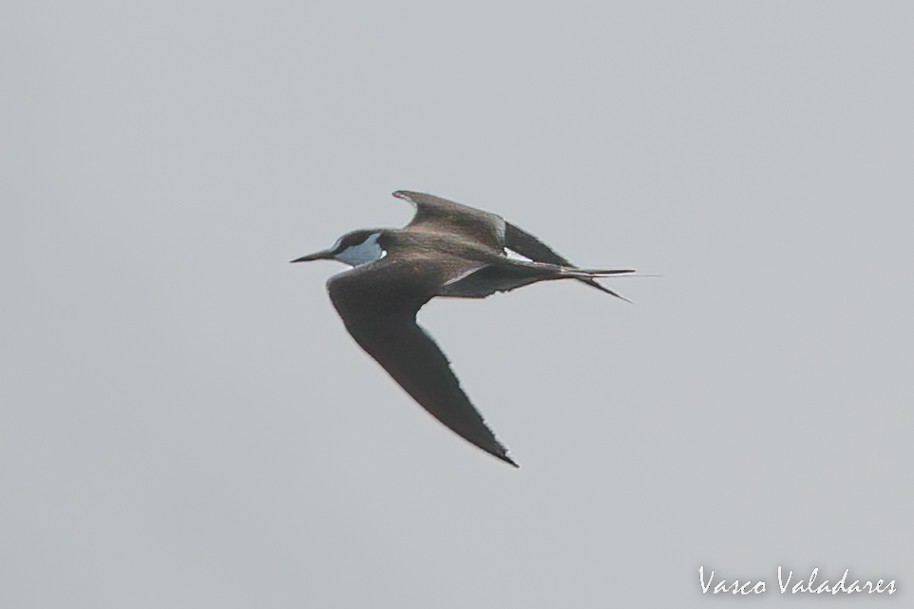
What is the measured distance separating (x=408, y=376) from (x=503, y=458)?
50.6 inches

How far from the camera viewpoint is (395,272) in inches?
627

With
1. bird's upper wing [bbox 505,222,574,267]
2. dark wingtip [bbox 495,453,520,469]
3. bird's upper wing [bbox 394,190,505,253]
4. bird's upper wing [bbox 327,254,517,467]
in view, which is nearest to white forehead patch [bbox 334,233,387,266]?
bird's upper wing [bbox 327,254,517,467]

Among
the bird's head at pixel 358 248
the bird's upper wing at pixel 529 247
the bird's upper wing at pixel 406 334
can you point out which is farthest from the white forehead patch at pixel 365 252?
the bird's upper wing at pixel 529 247

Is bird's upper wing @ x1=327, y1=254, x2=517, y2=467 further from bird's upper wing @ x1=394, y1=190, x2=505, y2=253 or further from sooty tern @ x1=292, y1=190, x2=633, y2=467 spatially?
bird's upper wing @ x1=394, y1=190, x2=505, y2=253

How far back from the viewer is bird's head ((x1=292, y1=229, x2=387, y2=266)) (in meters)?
17.3

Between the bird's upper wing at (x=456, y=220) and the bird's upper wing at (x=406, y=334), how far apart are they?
251cm

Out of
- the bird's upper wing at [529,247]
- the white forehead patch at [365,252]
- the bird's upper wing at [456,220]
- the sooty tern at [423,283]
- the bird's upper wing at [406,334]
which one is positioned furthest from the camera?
the bird's upper wing at [529,247]

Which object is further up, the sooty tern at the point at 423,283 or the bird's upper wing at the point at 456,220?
the bird's upper wing at the point at 456,220

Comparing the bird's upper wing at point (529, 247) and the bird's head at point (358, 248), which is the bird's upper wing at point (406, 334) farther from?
the bird's upper wing at point (529, 247)

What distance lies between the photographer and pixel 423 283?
15.7 m

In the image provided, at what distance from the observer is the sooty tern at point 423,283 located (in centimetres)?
1460

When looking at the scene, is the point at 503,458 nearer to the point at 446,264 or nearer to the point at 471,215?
the point at 446,264

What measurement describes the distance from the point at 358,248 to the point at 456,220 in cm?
213

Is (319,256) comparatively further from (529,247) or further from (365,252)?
(529,247)
